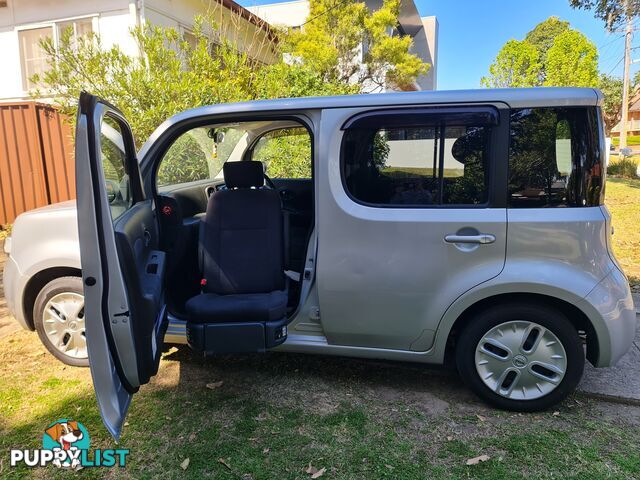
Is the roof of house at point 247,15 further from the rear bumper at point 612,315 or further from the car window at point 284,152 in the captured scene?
the rear bumper at point 612,315

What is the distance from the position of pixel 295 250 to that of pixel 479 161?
6.10ft

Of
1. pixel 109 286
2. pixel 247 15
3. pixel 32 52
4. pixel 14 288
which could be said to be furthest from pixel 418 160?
pixel 32 52

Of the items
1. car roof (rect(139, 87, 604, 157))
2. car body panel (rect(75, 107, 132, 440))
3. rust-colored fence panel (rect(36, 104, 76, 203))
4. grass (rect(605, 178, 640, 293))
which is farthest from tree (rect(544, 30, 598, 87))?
car body panel (rect(75, 107, 132, 440))

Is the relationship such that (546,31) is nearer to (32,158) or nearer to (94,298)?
(32,158)

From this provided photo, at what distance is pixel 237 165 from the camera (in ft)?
11.2

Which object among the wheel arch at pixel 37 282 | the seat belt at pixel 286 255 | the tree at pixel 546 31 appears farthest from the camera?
the tree at pixel 546 31

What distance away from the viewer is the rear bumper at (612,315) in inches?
102

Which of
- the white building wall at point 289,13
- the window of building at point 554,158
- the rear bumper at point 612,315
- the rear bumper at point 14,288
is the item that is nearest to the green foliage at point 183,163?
the rear bumper at point 14,288

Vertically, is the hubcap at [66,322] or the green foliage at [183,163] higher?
the green foliage at [183,163]

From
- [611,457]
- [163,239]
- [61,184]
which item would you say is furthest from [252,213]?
[61,184]

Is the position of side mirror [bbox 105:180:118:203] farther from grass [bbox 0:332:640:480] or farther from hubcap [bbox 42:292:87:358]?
grass [bbox 0:332:640:480]

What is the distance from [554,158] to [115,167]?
250 cm

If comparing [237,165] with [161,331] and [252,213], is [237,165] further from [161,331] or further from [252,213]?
[161,331]

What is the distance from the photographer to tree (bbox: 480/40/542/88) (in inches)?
797
